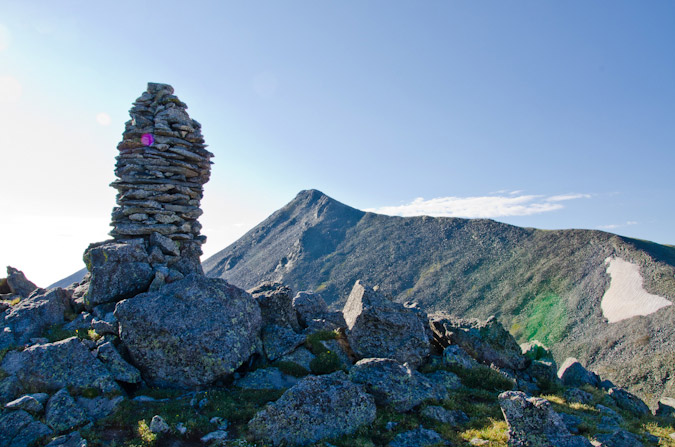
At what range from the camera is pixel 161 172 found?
18734 mm

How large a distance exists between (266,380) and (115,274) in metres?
8.11

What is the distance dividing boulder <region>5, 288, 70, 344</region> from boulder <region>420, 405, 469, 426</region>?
13789 mm

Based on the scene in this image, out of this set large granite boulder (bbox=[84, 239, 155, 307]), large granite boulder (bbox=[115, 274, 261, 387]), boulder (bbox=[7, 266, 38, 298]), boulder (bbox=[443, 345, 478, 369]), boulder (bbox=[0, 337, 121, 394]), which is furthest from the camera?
boulder (bbox=[7, 266, 38, 298])

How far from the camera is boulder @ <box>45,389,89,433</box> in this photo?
8.86 meters

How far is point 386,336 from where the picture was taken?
14773 millimetres

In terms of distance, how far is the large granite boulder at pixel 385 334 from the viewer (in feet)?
47.5

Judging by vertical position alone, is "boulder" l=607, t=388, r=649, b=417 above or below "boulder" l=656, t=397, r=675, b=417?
above

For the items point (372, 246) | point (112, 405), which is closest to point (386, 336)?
point (112, 405)

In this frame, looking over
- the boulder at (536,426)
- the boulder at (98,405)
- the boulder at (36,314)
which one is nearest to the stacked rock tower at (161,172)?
the boulder at (36,314)

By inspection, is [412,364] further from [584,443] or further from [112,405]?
[112,405]

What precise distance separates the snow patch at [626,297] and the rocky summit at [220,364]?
39886mm

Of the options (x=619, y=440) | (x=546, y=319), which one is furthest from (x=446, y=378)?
(x=546, y=319)

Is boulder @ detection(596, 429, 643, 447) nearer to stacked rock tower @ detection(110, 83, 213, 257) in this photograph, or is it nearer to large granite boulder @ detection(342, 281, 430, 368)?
large granite boulder @ detection(342, 281, 430, 368)

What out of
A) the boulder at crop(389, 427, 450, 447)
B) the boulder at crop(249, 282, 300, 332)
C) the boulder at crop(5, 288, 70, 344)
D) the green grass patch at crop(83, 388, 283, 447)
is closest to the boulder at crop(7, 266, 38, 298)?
the boulder at crop(5, 288, 70, 344)
